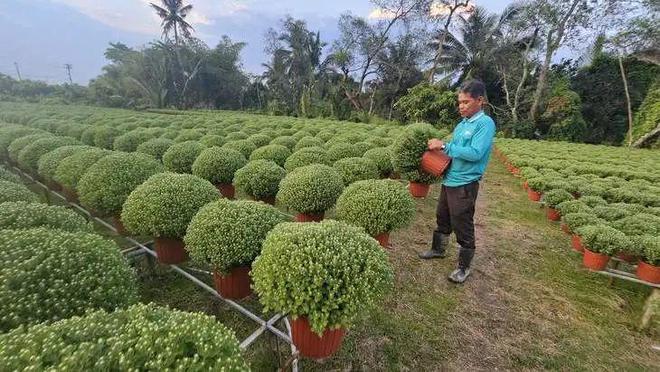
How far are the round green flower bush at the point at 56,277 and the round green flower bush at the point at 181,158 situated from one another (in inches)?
181

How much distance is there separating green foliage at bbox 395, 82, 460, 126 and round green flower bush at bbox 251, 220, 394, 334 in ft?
81.6

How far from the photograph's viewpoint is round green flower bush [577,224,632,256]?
472 centimetres

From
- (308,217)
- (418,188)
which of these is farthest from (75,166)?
(418,188)

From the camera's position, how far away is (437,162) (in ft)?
14.9

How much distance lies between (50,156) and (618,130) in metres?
36.6

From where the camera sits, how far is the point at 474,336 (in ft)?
12.4

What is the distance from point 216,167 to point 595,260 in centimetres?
679

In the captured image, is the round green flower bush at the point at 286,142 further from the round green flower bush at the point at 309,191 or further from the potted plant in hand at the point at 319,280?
the potted plant in hand at the point at 319,280

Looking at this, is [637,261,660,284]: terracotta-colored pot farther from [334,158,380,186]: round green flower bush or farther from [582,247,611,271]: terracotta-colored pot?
[334,158,380,186]: round green flower bush

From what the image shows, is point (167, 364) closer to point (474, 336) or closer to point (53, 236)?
point (53, 236)

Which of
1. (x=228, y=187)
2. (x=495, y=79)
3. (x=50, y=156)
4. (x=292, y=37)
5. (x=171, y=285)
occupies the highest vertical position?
(x=292, y=37)

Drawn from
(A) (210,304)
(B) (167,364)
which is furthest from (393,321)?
(B) (167,364)

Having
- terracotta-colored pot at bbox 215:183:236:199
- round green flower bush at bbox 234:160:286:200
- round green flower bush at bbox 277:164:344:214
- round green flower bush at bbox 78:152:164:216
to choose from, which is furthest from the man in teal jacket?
round green flower bush at bbox 78:152:164:216

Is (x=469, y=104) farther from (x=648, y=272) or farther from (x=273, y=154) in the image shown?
(x=273, y=154)
